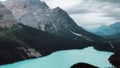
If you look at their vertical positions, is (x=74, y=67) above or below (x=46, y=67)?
above

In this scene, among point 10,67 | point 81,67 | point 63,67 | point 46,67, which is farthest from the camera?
point 10,67

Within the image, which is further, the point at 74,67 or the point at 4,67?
the point at 4,67

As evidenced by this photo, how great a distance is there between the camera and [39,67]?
6427 inches

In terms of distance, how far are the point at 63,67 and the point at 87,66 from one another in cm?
12636

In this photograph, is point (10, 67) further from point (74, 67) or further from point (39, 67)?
point (74, 67)

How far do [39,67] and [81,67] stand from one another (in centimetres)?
14113

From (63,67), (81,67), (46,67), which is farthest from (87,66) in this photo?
(46,67)

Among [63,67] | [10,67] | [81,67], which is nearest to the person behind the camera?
[81,67]

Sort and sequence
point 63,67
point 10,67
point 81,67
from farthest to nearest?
1. point 10,67
2. point 63,67
3. point 81,67

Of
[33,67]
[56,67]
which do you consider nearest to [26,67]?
[33,67]

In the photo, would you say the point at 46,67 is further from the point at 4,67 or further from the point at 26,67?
the point at 4,67

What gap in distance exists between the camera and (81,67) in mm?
23344

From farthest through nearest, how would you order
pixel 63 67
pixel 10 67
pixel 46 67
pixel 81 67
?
pixel 10 67 → pixel 46 67 → pixel 63 67 → pixel 81 67

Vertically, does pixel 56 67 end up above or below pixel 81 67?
below
